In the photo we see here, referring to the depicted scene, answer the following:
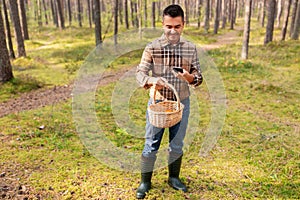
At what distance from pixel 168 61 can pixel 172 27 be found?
1.42ft

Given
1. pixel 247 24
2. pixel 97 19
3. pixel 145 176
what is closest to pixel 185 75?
pixel 145 176

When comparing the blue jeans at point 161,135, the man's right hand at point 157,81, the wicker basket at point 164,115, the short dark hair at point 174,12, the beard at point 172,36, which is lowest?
the blue jeans at point 161,135

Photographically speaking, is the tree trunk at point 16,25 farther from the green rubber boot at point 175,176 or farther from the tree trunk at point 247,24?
the green rubber boot at point 175,176

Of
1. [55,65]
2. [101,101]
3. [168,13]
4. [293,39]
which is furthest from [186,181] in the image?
[293,39]

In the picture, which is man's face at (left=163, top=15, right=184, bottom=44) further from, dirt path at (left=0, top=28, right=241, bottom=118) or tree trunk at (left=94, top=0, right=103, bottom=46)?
tree trunk at (left=94, top=0, right=103, bottom=46)

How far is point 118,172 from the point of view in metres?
4.66

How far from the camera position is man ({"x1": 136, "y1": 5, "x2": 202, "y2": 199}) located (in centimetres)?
318

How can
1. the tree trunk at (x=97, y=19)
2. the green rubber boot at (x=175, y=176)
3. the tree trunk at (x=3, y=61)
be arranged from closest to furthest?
the green rubber boot at (x=175, y=176)
the tree trunk at (x=3, y=61)
the tree trunk at (x=97, y=19)

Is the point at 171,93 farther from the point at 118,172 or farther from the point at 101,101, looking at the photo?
the point at 101,101

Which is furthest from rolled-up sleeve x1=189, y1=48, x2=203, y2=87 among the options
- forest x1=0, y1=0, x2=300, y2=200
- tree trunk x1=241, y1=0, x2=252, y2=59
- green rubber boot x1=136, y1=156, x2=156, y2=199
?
tree trunk x1=241, y1=0, x2=252, y2=59

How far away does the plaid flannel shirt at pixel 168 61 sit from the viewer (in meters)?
3.34

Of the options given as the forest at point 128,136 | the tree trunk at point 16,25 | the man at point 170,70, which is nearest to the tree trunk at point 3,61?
the forest at point 128,136

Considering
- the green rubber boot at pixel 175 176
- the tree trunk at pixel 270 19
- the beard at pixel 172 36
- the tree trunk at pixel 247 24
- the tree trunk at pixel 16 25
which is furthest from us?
the tree trunk at pixel 270 19

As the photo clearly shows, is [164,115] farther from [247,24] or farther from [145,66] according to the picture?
[247,24]
